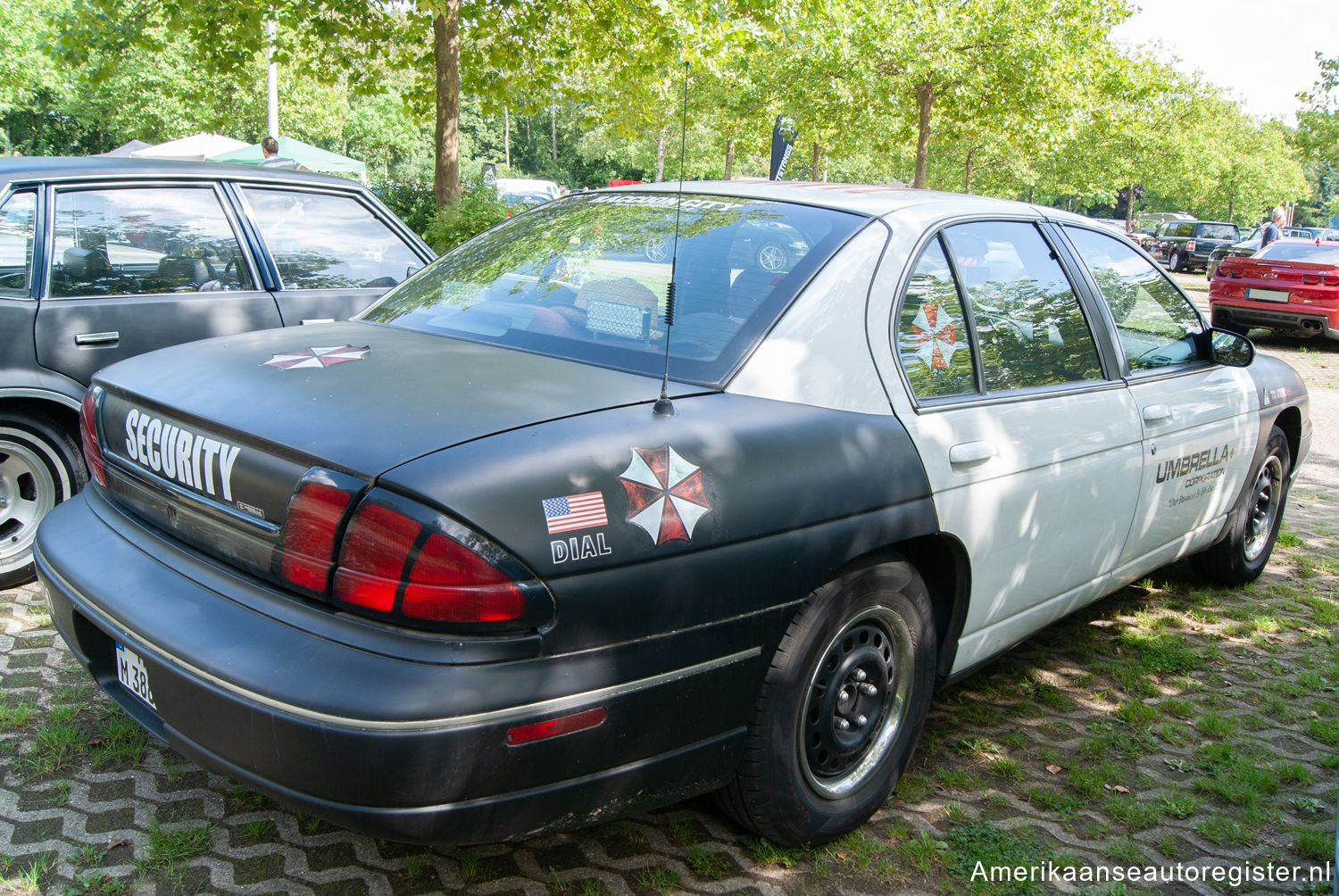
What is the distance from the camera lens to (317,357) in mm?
2576

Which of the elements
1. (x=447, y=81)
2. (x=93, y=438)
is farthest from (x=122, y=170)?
(x=447, y=81)

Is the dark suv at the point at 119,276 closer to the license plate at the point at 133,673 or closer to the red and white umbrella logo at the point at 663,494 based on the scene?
the license plate at the point at 133,673

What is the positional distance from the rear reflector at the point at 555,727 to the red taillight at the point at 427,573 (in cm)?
20

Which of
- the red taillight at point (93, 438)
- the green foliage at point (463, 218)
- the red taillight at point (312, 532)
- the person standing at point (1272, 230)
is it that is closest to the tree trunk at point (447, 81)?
the green foliage at point (463, 218)

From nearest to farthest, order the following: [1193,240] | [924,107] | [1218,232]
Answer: [924,107] → [1193,240] → [1218,232]

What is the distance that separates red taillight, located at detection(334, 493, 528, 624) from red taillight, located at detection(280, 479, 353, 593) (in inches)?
3.2

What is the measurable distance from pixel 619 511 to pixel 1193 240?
3739 cm

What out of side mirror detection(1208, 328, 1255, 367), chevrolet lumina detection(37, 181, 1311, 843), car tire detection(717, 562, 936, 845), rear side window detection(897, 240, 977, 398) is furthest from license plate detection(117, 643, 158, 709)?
side mirror detection(1208, 328, 1255, 367)

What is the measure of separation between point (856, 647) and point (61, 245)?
3632mm

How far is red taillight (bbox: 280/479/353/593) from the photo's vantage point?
1.98 metres

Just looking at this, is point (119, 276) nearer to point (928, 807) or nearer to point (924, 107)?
point (928, 807)

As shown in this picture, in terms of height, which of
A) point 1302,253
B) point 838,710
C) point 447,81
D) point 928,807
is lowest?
point 928,807

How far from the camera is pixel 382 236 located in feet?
17.7

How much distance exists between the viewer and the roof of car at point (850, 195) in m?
3.04
